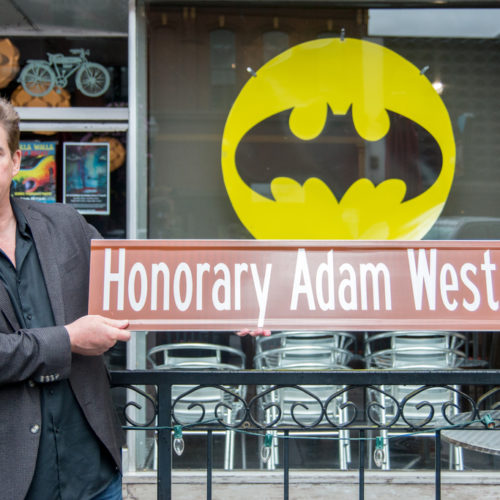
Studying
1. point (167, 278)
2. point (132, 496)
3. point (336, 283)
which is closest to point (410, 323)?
point (336, 283)

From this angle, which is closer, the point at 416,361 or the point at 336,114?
the point at 416,361

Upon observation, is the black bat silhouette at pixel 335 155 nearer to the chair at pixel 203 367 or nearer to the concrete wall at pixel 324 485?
the chair at pixel 203 367

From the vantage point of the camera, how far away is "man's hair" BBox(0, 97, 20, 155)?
152cm

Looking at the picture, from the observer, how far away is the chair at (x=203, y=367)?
4098mm

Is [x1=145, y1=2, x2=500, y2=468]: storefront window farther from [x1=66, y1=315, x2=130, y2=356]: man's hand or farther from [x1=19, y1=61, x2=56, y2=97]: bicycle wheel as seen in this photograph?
[x1=66, y1=315, x2=130, y2=356]: man's hand

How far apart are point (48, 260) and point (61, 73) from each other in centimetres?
372

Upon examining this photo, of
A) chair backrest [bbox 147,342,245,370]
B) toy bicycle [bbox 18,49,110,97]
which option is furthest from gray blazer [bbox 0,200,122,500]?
toy bicycle [bbox 18,49,110,97]

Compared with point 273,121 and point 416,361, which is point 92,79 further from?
point 416,361

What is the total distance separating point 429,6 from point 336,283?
3.77 m

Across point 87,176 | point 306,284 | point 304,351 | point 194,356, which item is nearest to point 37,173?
point 87,176

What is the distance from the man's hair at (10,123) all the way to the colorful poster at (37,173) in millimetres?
3324

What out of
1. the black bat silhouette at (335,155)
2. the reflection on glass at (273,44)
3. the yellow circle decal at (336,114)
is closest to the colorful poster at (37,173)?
the yellow circle decal at (336,114)

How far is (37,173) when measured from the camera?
475 cm

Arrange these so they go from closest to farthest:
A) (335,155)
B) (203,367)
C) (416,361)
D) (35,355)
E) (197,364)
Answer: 1. (35,355)
2. (197,364)
3. (203,367)
4. (416,361)
5. (335,155)
